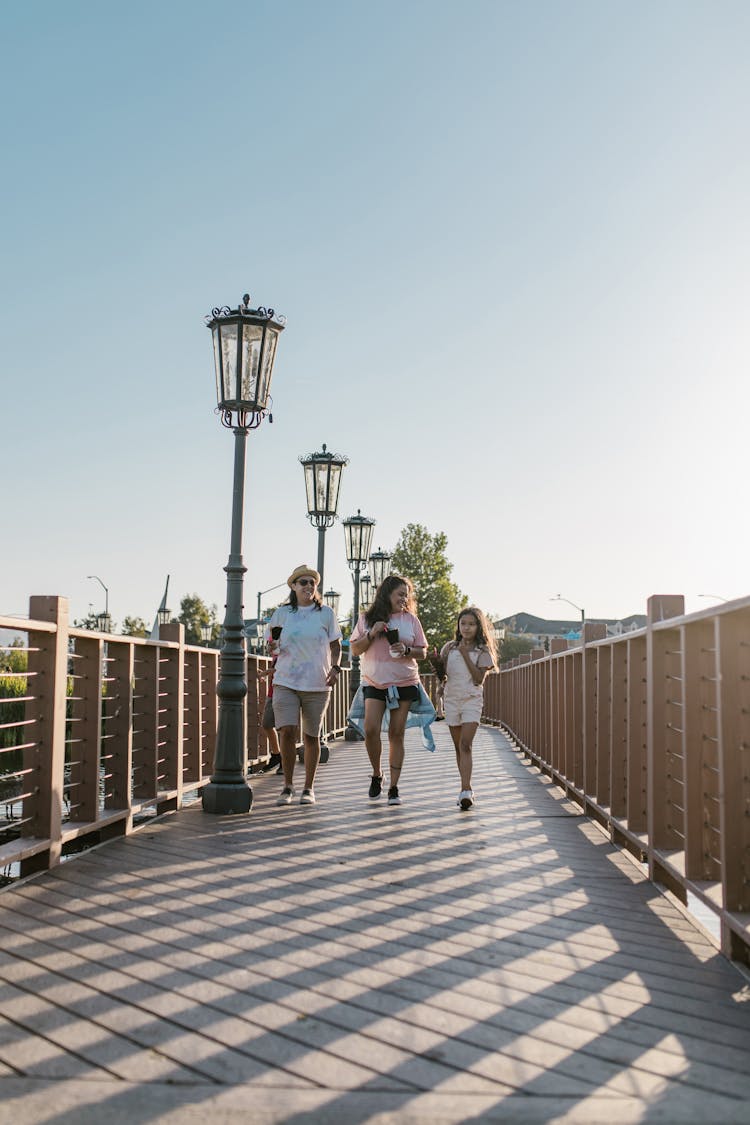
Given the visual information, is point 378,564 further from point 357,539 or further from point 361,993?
point 361,993

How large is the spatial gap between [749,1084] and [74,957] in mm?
2222

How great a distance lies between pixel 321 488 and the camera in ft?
47.1

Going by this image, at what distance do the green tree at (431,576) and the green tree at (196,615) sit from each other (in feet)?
166

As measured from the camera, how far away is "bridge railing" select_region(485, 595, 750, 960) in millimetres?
3703

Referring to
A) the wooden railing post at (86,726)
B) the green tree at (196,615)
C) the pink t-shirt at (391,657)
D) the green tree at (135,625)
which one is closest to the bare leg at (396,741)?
the pink t-shirt at (391,657)

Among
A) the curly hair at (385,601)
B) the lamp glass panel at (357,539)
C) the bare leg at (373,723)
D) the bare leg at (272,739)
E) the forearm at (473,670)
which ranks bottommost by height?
the bare leg at (272,739)

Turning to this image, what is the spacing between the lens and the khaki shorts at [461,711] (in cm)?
826

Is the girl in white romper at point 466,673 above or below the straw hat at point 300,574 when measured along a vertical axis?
below

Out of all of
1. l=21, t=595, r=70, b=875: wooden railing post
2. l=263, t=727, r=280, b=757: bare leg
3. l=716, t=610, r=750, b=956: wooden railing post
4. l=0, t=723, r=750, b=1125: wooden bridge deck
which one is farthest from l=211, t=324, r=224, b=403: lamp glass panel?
l=716, t=610, r=750, b=956: wooden railing post

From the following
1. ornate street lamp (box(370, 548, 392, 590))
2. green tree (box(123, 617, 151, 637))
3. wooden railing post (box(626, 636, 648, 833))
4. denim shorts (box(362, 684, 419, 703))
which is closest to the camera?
wooden railing post (box(626, 636, 648, 833))

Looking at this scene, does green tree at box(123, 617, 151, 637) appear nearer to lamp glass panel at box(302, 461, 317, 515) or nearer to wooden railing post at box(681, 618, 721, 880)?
lamp glass panel at box(302, 461, 317, 515)

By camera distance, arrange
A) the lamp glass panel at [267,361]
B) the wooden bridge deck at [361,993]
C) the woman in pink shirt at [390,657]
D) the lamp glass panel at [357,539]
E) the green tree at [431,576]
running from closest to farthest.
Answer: the wooden bridge deck at [361,993] < the woman in pink shirt at [390,657] < the lamp glass panel at [267,361] < the lamp glass panel at [357,539] < the green tree at [431,576]

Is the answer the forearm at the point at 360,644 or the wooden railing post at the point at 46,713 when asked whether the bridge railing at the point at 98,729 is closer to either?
the wooden railing post at the point at 46,713

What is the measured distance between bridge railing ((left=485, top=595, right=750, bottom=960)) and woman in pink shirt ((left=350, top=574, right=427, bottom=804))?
1.31 meters
